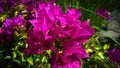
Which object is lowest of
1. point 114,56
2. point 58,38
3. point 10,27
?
point 114,56

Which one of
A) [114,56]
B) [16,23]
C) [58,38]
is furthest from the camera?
[114,56]

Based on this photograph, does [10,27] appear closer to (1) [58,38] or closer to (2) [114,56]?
(1) [58,38]

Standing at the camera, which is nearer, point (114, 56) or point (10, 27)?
point (10, 27)

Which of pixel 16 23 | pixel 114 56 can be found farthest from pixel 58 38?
pixel 114 56

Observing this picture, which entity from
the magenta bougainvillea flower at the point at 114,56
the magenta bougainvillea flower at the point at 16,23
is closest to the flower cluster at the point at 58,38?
the magenta bougainvillea flower at the point at 16,23

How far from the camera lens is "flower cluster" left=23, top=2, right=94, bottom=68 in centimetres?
184

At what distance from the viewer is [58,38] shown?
73.0 inches

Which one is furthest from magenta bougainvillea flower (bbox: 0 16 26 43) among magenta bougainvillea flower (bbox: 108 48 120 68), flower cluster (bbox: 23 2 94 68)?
magenta bougainvillea flower (bbox: 108 48 120 68)

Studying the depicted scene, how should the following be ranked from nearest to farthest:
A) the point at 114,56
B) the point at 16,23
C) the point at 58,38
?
the point at 58,38, the point at 16,23, the point at 114,56

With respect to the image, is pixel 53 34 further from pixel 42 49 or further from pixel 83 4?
pixel 83 4

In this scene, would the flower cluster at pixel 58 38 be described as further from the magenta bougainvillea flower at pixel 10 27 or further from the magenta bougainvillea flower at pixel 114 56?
Answer: the magenta bougainvillea flower at pixel 114 56

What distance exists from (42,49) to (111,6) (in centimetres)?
403

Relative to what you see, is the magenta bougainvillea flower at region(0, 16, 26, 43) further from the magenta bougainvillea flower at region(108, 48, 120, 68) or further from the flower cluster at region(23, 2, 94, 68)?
the magenta bougainvillea flower at region(108, 48, 120, 68)

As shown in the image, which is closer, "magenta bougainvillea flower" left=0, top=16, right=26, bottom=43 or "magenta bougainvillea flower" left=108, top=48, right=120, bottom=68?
"magenta bougainvillea flower" left=0, top=16, right=26, bottom=43
